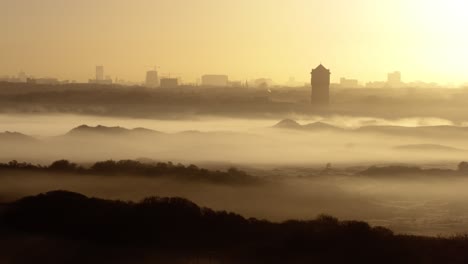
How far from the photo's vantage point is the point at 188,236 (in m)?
52.8

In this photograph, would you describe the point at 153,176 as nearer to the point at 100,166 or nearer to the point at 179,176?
the point at 179,176

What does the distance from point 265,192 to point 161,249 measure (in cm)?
6709

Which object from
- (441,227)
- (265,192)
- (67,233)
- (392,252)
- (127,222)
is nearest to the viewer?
(392,252)

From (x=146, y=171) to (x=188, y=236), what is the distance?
7516cm

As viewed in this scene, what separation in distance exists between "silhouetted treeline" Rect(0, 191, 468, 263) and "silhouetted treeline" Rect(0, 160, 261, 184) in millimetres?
55946

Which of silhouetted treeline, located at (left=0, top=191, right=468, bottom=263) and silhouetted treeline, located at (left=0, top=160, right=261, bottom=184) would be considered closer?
silhouetted treeline, located at (left=0, top=191, right=468, bottom=263)

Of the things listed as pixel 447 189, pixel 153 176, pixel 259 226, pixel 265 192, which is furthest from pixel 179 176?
pixel 259 226

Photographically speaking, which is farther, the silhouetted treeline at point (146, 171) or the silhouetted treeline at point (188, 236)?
the silhouetted treeline at point (146, 171)

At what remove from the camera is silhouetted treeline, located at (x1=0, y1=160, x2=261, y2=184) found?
122 metres

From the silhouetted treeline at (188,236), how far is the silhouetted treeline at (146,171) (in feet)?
184

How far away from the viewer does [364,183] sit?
13600 centimetres

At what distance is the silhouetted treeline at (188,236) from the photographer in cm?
4434

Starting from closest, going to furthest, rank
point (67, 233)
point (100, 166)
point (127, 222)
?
1. point (67, 233)
2. point (127, 222)
3. point (100, 166)

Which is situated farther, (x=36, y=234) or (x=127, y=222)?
(x=127, y=222)
